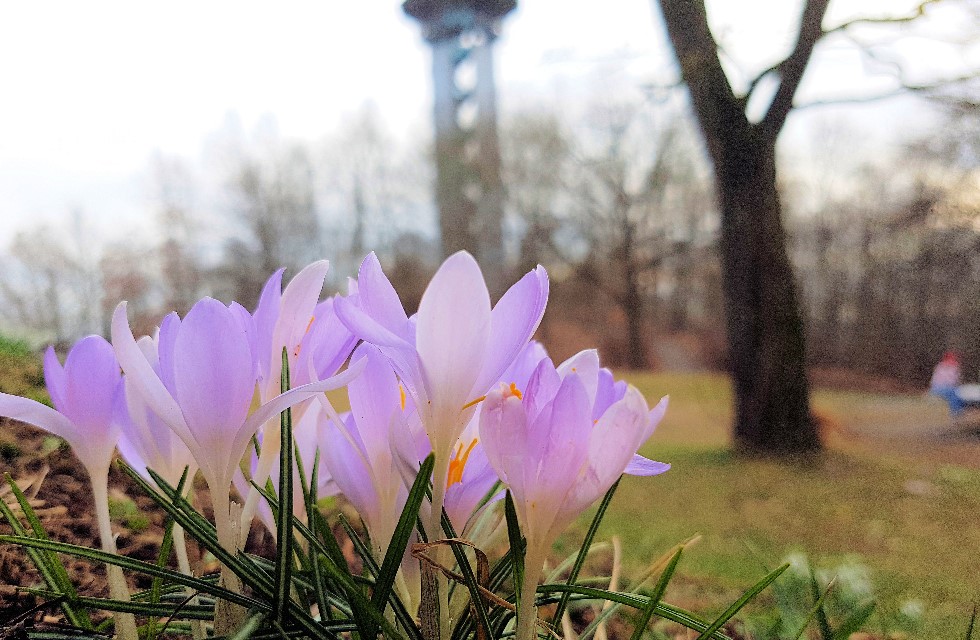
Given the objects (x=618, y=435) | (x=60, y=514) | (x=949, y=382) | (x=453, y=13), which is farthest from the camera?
(x=453, y=13)

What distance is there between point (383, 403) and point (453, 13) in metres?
0.85

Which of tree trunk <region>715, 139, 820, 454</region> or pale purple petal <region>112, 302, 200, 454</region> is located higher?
pale purple petal <region>112, 302, 200, 454</region>

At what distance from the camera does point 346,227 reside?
93 centimetres

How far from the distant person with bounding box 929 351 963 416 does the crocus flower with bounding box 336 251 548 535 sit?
1.96ft

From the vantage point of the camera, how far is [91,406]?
222 mm

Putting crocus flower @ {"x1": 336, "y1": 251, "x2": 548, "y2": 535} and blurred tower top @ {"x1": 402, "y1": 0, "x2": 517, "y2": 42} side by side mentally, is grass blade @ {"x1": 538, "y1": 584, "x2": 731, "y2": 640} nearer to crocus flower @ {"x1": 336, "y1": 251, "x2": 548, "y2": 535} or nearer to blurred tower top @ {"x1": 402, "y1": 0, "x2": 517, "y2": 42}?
crocus flower @ {"x1": 336, "y1": 251, "x2": 548, "y2": 535}


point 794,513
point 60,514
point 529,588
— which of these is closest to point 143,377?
point 529,588

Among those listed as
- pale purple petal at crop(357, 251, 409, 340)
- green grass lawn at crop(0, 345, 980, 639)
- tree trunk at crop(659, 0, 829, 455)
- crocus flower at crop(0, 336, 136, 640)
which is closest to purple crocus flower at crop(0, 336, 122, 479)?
crocus flower at crop(0, 336, 136, 640)

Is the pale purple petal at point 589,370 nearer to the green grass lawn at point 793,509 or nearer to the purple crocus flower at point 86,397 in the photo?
the purple crocus flower at point 86,397

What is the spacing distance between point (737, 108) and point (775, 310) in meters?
0.22

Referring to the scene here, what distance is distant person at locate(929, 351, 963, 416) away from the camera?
0.60 meters

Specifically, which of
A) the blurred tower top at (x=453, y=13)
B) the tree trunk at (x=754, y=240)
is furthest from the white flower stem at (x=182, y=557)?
the blurred tower top at (x=453, y=13)

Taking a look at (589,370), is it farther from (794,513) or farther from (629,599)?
(794,513)

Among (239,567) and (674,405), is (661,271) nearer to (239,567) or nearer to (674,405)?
(674,405)
